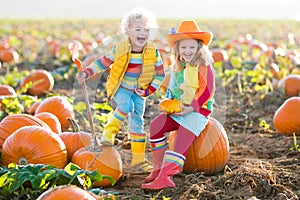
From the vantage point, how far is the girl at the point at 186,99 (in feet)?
14.1

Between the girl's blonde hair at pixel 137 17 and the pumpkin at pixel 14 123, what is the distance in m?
1.09

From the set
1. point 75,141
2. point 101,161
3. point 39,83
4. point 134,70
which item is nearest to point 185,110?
point 134,70

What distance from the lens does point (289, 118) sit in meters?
5.80

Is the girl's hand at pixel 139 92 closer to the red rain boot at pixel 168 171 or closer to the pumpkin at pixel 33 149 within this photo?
the red rain boot at pixel 168 171

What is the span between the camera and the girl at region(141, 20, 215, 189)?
431cm

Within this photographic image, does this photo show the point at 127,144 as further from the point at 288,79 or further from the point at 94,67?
the point at 288,79

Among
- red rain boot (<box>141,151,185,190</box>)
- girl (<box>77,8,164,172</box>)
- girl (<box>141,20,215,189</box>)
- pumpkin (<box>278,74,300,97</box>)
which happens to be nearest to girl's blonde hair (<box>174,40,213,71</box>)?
girl (<box>141,20,215,189</box>)

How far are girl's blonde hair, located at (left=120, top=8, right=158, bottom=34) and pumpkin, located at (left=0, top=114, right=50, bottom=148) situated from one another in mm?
1092

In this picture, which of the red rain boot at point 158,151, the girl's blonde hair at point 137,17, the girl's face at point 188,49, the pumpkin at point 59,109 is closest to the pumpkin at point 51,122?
the pumpkin at point 59,109

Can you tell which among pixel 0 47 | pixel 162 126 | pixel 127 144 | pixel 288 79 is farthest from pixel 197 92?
pixel 0 47

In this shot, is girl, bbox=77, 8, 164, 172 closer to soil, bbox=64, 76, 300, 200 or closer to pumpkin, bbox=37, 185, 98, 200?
soil, bbox=64, 76, 300, 200

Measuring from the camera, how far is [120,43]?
4535 mm

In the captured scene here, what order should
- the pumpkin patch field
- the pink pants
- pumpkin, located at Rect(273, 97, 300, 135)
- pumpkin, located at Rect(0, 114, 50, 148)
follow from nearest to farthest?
1. the pumpkin patch field
2. the pink pants
3. pumpkin, located at Rect(0, 114, 50, 148)
4. pumpkin, located at Rect(273, 97, 300, 135)

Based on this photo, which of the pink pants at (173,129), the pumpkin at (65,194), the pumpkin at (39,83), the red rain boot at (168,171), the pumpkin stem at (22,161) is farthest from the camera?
the pumpkin at (39,83)
